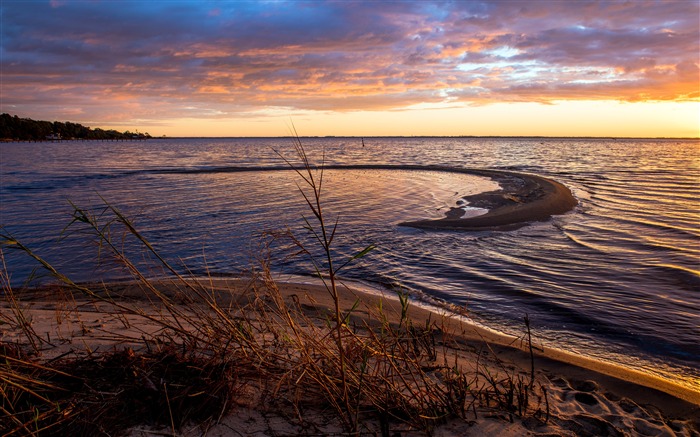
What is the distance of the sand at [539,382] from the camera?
2.72m

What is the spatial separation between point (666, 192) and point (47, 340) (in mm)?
24074

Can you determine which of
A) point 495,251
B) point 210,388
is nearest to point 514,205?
point 495,251

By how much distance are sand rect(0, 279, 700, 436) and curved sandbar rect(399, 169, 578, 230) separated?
742 centimetres

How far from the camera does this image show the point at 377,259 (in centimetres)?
932

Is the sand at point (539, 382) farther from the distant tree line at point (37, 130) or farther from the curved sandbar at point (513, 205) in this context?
the distant tree line at point (37, 130)

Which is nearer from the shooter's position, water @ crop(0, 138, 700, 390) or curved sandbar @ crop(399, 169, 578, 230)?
water @ crop(0, 138, 700, 390)

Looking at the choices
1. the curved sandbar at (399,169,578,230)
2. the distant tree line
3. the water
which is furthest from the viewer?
the distant tree line

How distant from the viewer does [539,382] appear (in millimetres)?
3760

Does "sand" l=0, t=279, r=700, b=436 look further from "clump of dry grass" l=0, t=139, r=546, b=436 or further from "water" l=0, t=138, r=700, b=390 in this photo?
"water" l=0, t=138, r=700, b=390

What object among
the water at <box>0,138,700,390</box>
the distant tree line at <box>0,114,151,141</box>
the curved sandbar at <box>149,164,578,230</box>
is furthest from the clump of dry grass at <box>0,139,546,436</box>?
the distant tree line at <box>0,114,151,141</box>

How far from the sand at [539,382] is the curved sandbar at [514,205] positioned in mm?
7420

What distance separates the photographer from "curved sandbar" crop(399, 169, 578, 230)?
42.6ft

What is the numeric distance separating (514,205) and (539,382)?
13543mm

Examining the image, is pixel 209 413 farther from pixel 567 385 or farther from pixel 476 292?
pixel 476 292
